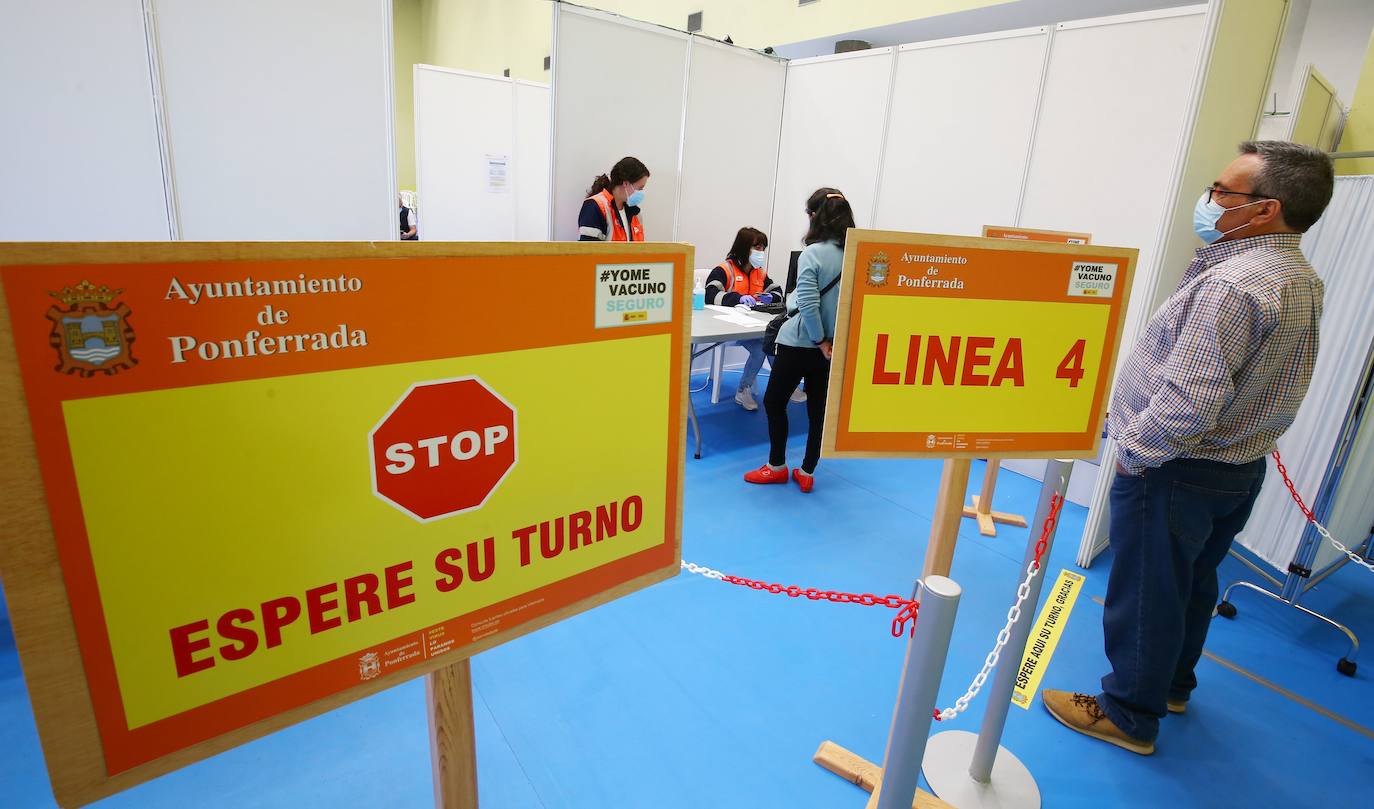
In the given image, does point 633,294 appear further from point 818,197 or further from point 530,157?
point 530,157

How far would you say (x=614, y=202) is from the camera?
4.38 metres

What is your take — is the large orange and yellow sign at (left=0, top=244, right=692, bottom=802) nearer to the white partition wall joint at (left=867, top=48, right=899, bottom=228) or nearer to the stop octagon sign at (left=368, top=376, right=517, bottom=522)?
the stop octagon sign at (left=368, top=376, right=517, bottom=522)

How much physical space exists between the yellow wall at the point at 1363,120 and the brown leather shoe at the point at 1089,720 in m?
3.75

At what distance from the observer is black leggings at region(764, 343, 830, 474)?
3467 millimetres

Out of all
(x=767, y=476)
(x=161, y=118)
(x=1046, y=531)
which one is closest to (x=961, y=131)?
(x=767, y=476)

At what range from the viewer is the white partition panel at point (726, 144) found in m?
4.90

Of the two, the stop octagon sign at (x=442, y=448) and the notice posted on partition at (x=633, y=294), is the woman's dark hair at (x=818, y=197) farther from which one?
the stop octagon sign at (x=442, y=448)

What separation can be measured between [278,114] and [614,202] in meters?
1.93

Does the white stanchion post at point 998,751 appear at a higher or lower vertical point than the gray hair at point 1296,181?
lower

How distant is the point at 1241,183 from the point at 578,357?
184 centimetres

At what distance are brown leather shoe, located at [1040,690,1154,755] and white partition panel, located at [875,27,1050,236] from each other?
2.85m

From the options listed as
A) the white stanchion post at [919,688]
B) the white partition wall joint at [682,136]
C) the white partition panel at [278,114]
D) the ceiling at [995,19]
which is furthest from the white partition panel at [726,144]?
the white stanchion post at [919,688]

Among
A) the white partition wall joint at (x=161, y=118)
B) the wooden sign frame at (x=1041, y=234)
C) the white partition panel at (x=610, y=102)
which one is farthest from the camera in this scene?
the white partition panel at (x=610, y=102)

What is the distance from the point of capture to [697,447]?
4.11 meters
